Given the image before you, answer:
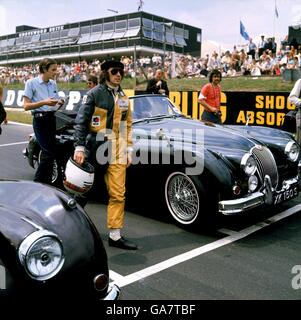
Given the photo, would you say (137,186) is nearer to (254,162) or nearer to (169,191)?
(169,191)

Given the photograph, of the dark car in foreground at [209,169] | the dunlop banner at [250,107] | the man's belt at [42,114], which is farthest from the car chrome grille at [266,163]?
the dunlop banner at [250,107]

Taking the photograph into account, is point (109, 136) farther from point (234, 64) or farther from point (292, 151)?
point (234, 64)

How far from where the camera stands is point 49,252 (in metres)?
2.17

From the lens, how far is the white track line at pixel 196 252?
11.4 ft

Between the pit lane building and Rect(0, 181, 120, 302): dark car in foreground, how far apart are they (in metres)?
35.9

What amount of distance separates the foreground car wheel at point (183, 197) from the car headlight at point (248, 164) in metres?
0.51

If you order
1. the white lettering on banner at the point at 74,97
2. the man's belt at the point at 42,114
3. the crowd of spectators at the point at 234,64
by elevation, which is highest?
the crowd of spectators at the point at 234,64

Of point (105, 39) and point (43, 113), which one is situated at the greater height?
point (105, 39)

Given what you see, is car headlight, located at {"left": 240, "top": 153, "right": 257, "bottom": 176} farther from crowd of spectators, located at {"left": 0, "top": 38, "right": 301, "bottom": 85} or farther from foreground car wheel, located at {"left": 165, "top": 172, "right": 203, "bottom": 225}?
crowd of spectators, located at {"left": 0, "top": 38, "right": 301, "bottom": 85}

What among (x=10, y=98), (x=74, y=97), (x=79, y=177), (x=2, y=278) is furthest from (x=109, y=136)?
(x=10, y=98)

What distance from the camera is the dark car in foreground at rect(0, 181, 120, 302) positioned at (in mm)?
2059

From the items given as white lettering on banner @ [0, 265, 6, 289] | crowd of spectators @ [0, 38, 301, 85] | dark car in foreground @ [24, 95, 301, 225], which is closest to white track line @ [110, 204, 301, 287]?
dark car in foreground @ [24, 95, 301, 225]

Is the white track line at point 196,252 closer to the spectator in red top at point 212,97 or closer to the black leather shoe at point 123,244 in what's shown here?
the black leather shoe at point 123,244

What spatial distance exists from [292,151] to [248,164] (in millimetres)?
1027
